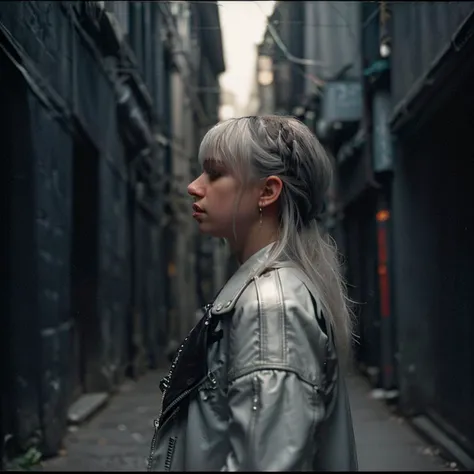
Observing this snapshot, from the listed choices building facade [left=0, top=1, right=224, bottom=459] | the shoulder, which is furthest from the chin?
building facade [left=0, top=1, right=224, bottom=459]

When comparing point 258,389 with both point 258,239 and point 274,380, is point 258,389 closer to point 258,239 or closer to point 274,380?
point 274,380

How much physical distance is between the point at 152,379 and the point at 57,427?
6343 millimetres

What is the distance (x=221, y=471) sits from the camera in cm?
168

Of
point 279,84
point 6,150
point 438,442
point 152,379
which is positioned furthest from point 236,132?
point 279,84

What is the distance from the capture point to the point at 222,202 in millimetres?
1978

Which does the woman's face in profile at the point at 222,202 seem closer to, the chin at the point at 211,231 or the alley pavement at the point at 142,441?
the chin at the point at 211,231

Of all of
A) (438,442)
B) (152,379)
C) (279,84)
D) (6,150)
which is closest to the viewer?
(6,150)

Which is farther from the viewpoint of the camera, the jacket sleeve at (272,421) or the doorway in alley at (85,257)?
the doorway in alley at (85,257)

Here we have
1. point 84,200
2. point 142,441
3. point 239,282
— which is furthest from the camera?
point 84,200

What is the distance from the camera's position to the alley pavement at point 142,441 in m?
6.71

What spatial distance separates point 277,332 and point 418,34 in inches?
301

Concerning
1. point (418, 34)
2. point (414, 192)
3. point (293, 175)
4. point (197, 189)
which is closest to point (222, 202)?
point (197, 189)

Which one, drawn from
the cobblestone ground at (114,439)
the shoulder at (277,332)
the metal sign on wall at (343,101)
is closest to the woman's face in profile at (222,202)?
the shoulder at (277,332)

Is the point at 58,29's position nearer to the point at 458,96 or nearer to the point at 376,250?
the point at 458,96
